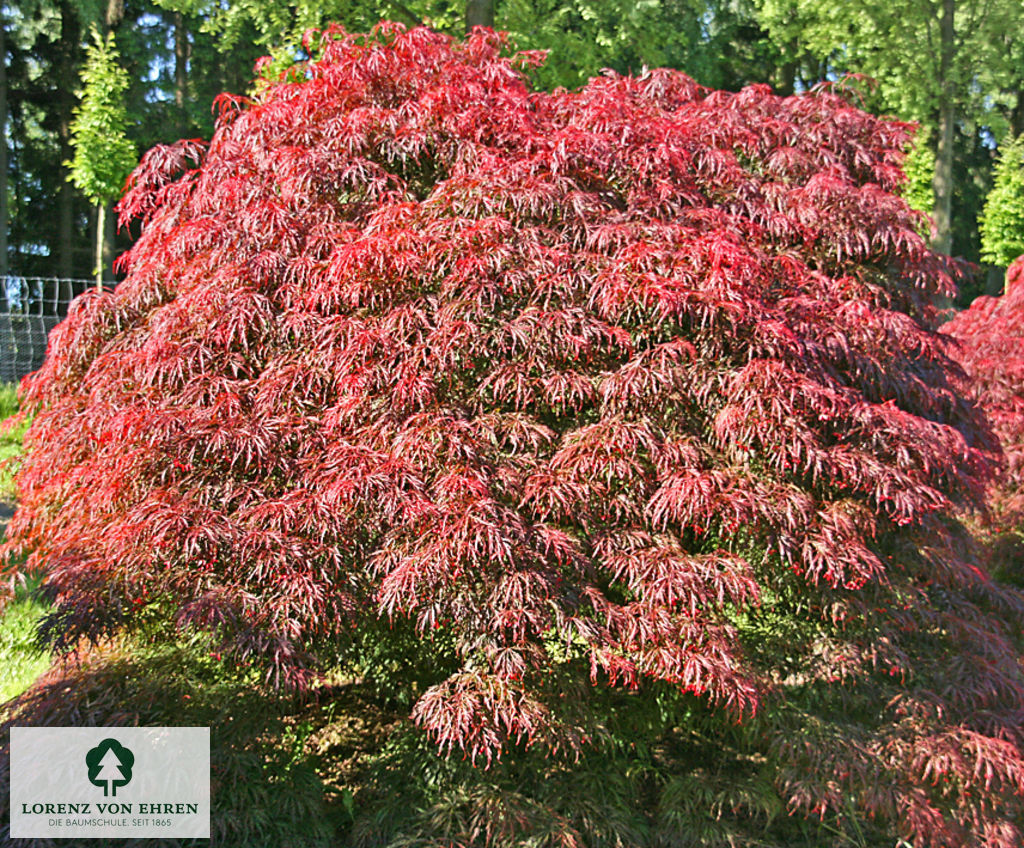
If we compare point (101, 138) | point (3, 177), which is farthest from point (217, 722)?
point (3, 177)

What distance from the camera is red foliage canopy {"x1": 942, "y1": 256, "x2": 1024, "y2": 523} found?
5324 mm

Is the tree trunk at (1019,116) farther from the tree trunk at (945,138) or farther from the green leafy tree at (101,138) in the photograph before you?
the green leafy tree at (101,138)

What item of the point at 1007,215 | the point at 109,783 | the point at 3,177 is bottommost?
the point at 109,783

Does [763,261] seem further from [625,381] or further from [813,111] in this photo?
[813,111]

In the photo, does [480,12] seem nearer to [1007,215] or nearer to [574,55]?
[574,55]

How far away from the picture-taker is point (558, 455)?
304 cm

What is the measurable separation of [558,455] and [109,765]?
193 cm

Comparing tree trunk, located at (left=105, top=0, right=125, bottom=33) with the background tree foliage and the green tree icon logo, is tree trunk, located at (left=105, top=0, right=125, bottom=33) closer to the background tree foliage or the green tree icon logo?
the background tree foliage

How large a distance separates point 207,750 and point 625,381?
2.02 metres

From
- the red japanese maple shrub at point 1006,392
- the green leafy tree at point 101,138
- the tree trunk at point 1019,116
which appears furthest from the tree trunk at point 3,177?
the tree trunk at point 1019,116

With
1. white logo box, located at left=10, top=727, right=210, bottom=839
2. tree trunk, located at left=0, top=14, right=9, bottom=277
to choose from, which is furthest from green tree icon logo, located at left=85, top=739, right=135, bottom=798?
tree trunk, located at left=0, top=14, right=9, bottom=277

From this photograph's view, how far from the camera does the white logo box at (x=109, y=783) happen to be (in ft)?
9.68

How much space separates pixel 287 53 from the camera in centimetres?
892

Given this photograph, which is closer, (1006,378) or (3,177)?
(1006,378)
